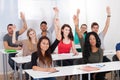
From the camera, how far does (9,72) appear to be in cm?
628

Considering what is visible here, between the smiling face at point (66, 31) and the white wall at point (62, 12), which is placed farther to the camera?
the white wall at point (62, 12)

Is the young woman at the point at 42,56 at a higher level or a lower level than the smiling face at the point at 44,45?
lower

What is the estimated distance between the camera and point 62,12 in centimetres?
662

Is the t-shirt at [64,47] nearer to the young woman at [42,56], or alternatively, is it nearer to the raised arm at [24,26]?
the raised arm at [24,26]

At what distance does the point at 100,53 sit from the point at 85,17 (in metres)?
2.76

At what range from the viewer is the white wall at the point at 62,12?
6199mm

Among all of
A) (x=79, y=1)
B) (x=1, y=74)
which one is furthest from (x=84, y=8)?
(x=1, y=74)

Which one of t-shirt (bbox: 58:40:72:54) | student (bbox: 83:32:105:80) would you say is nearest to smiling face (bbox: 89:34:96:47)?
student (bbox: 83:32:105:80)

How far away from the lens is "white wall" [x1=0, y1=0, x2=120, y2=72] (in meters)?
6.20

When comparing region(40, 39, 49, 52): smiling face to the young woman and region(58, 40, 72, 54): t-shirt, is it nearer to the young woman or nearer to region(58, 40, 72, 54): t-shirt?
the young woman

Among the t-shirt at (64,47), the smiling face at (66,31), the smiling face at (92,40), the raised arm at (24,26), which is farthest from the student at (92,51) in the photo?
the raised arm at (24,26)

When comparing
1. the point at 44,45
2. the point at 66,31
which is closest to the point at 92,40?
the point at 44,45

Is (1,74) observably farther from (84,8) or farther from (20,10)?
(84,8)

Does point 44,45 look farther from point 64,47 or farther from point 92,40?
point 64,47
